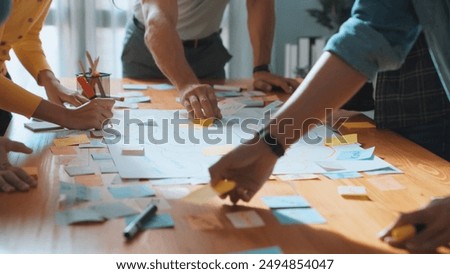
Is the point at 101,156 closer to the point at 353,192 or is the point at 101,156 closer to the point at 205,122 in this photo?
the point at 205,122

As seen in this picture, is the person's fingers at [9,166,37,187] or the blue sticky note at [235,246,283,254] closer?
the blue sticky note at [235,246,283,254]

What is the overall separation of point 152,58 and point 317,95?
48.1 inches

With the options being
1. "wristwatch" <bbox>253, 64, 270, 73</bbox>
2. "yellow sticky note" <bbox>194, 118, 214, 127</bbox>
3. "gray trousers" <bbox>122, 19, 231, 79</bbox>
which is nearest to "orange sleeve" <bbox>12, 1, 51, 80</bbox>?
"gray trousers" <bbox>122, 19, 231, 79</bbox>

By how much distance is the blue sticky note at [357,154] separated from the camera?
125cm

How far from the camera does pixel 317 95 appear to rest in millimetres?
1054

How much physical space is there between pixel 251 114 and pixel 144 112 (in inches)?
10.7

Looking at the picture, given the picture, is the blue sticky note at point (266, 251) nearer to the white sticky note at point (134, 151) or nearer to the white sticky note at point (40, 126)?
the white sticky note at point (134, 151)

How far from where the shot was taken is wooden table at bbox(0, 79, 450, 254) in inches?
34.1

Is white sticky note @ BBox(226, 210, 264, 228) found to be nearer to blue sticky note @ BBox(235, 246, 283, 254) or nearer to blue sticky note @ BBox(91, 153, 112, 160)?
blue sticky note @ BBox(235, 246, 283, 254)

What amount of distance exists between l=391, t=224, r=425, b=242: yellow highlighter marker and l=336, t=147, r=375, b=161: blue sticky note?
1.22 ft

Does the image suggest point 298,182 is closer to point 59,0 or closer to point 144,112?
point 144,112

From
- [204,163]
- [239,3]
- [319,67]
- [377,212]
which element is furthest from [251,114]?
[239,3]

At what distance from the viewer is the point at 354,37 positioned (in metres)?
1.06

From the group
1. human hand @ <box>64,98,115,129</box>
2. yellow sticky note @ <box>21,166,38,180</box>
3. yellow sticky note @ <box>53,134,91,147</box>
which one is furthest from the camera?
human hand @ <box>64,98,115,129</box>
